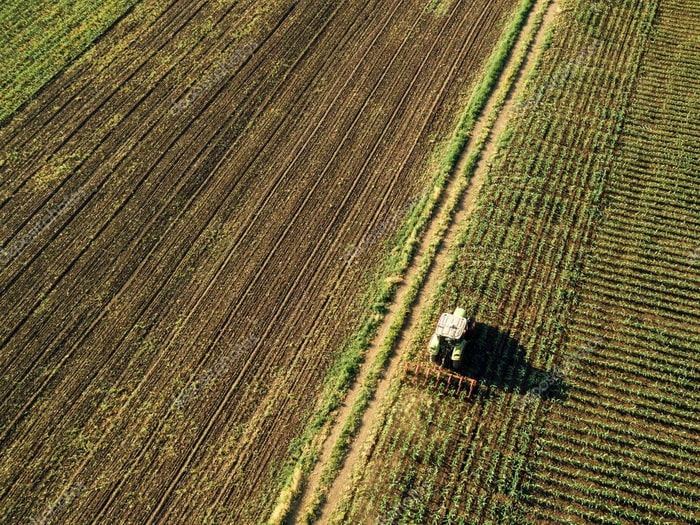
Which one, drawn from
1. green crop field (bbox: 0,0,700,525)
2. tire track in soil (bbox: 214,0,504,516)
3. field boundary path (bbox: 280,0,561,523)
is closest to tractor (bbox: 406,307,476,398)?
green crop field (bbox: 0,0,700,525)

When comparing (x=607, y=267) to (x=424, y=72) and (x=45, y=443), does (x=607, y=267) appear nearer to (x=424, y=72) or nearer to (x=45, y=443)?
(x=424, y=72)

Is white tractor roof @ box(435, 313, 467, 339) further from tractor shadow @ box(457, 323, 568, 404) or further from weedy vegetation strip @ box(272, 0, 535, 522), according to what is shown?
weedy vegetation strip @ box(272, 0, 535, 522)

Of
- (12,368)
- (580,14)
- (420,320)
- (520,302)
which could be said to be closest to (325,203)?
(420,320)

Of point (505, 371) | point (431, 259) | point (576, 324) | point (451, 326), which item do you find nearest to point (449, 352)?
point (451, 326)

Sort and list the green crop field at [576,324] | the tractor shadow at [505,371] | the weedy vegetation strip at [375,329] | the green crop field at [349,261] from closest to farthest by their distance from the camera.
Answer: the green crop field at [576,324]
the green crop field at [349,261]
the weedy vegetation strip at [375,329]
the tractor shadow at [505,371]

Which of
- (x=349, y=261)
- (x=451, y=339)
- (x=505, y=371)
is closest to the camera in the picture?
(x=451, y=339)

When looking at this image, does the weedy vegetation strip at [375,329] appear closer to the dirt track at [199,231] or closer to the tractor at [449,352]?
the dirt track at [199,231]

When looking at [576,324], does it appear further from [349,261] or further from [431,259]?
[349,261]

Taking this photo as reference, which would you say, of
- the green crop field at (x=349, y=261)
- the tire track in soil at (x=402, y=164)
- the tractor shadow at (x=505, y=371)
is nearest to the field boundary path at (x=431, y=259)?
the green crop field at (x=349, y=261)
